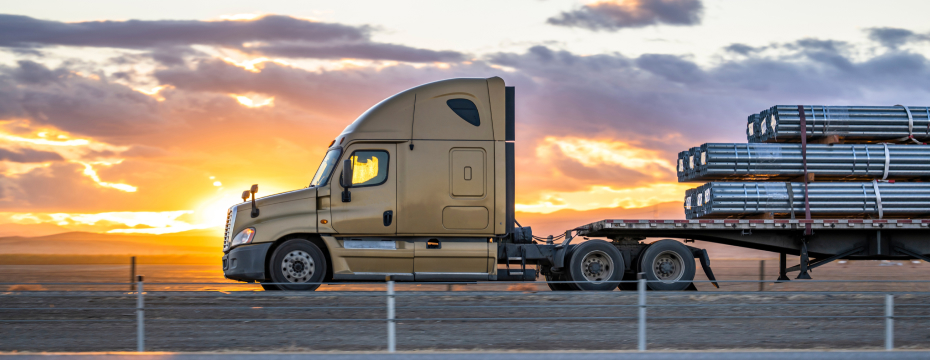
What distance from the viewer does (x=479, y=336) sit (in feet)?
33.7

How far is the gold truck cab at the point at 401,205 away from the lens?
13.2 m

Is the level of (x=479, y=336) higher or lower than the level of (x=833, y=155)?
lower

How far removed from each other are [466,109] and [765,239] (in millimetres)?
6522

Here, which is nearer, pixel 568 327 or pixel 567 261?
pixel 568 327

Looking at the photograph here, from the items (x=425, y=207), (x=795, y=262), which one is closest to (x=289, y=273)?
(x=425, y=207)

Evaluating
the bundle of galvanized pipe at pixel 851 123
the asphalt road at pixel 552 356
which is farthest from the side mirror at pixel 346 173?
the bundle of galvanized pipe at pixel 851 123

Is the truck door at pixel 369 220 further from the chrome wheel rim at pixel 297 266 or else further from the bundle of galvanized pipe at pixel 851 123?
the bundle of galvanized pipe at pixel 851 123

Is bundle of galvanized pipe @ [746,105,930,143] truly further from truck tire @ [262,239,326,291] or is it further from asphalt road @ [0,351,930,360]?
truck tire @ [262,239,326,291]

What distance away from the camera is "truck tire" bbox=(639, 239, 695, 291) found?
47.0 ft

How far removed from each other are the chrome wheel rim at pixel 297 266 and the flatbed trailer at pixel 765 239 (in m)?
3.39

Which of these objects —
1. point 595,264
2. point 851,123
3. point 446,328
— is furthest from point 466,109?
point 851,123

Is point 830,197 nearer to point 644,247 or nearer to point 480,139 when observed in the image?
point 644,247

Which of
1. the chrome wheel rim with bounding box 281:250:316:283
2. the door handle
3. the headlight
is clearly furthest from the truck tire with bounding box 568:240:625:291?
the headlight

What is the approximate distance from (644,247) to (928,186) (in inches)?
228
